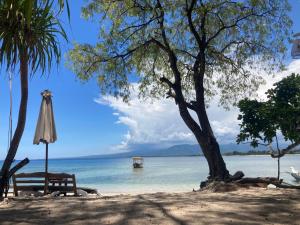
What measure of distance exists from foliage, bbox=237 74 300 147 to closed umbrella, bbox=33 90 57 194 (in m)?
5.14

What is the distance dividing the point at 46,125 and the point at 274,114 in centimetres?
605

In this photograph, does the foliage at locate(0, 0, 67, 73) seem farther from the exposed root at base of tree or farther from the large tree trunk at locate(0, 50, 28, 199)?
the exposed root at base of tree

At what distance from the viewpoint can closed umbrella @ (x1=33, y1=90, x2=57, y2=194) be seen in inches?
435

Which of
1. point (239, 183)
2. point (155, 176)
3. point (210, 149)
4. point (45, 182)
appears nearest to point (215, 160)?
point (210, 149)

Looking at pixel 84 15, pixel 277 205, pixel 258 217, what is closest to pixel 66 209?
pixel 258 217

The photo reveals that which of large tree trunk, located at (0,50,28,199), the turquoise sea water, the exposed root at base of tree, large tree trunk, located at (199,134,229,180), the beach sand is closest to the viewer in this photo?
the beach sand

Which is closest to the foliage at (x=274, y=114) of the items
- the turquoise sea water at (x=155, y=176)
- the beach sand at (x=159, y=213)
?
the beach sand at (x=159, y=213)

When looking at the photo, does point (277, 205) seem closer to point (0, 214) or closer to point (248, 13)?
point (0, 214)

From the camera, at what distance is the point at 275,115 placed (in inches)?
458

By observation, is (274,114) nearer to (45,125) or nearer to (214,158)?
(214,158)

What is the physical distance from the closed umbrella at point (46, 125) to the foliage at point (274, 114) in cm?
514

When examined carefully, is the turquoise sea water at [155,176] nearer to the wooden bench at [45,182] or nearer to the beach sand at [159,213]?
the wooden bench at [45,182]

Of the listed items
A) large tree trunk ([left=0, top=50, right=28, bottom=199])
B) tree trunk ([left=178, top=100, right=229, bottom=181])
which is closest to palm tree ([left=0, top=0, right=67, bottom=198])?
large tree trunk ([left=0, top=50, right=28, bottom=199])

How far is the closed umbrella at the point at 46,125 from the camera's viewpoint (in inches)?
435
